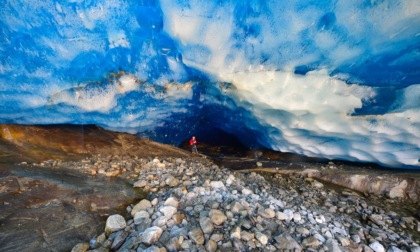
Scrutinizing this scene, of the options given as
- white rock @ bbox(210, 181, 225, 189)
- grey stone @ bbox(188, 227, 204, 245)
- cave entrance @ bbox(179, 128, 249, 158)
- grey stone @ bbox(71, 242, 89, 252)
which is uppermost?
cave entrance @ bbox(179, 128, 249, 158)

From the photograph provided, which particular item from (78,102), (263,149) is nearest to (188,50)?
(78,102)

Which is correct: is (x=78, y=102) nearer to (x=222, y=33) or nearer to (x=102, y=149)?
(x=102, y=149)

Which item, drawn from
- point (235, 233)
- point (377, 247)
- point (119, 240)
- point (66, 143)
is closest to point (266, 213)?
point (235, 233)

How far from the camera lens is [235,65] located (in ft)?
9.52

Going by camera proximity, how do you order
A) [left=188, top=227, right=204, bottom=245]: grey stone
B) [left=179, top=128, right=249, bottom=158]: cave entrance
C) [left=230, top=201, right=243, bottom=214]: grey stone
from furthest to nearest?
[left=179, top=128, right=249, bottom=158]: cave entrance
[left=230, top=201, right=243, bottom=214]: grey stone
[left=188, top=227, right=204, bottom=245]: grey stone

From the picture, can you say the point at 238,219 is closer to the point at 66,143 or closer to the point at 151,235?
the point at 151,235

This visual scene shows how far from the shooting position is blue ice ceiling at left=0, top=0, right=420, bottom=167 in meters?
2.27

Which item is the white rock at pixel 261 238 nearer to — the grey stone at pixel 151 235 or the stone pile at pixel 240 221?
the stone pile at pixel 240 221

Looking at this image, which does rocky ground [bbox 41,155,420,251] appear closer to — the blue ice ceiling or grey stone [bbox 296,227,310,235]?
grey stone [bbox 296,227,310,235]

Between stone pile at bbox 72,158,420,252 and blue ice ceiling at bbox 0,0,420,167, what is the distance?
3.46 ft

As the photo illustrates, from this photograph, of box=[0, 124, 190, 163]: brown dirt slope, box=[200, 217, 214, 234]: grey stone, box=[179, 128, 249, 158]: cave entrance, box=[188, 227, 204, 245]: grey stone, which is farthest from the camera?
box=[179, 128, 249, 158]: cave entrance

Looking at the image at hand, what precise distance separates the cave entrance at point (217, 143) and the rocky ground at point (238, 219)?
259cm

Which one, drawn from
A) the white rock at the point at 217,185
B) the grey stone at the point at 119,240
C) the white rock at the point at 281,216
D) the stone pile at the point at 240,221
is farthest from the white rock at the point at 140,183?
the white rock at the point at 281,216

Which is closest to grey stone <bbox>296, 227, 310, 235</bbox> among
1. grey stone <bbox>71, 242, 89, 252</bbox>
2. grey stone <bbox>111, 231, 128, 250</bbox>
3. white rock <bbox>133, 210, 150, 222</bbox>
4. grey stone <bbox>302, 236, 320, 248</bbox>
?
grey stone <bbox>302, 236, 320, 248</bbox>
